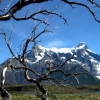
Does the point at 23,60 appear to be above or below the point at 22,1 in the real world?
below

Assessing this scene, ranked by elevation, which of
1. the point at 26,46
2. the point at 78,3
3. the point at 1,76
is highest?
the point at 78,3

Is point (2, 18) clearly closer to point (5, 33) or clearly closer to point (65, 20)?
point (65, 20)

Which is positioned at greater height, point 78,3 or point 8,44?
point 78,3

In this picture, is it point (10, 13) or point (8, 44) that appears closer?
point (10, 13)

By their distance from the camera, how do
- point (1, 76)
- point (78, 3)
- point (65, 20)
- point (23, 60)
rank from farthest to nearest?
1. point (23, 60)
2. point (1, 76)
3. point (65, 20)
4. point (78, 3)

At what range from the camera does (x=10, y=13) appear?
6020 mm

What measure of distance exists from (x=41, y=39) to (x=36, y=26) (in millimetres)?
640

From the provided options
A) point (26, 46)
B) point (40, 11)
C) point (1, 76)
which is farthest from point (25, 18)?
point (26, 46)

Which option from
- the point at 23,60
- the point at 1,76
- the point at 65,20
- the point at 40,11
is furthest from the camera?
the point at 23,60

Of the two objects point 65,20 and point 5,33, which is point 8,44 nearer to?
point 5,33

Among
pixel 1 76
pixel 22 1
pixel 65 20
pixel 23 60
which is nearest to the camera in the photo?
pixel 22 1

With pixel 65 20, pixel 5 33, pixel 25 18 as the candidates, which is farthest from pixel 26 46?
pixel 25 18

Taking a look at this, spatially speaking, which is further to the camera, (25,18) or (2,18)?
(25,18)

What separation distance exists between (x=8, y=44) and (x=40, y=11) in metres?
3.04
